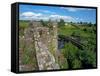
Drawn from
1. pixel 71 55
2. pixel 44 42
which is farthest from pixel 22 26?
pixel 71 55

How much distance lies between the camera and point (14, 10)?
273 centimetres

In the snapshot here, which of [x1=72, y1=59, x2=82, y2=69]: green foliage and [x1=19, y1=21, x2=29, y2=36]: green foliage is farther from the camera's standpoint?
[x1=72, y1=59, x2=82, y2=69]: green foliage

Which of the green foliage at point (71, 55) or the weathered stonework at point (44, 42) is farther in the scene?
the green foliage at point (71, 55)

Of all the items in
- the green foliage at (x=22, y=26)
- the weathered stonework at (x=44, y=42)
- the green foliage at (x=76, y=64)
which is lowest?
the green foliage at (x=76, y=64)

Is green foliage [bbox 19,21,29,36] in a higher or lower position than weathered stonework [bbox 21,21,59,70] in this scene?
higher

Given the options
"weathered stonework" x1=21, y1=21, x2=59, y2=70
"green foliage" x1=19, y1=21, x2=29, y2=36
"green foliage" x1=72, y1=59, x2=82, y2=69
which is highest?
"green foliage" x1=19, y1=21, x2=29, y2=36

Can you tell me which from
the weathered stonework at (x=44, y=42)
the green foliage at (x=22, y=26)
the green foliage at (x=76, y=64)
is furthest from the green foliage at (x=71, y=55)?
the green foliage at (x=22, y=26)

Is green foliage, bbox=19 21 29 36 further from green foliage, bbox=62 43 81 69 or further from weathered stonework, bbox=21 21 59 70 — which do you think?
green foliage, bbox=62 43 81 69

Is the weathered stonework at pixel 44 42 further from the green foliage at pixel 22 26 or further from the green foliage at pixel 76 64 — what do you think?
the green foliage at pixel 76 64

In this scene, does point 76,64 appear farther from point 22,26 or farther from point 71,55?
point 22,26

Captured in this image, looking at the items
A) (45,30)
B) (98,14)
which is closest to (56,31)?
(45,30)

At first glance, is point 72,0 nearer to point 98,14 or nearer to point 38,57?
point 98,14

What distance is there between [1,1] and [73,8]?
70 centimetres

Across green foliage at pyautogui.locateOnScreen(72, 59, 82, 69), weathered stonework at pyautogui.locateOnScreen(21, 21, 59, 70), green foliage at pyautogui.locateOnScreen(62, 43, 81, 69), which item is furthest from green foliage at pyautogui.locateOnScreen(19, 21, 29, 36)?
green foliage at pyautogui.locateOnScreen(72, 59, 82, 69)
